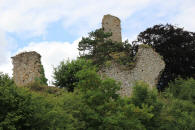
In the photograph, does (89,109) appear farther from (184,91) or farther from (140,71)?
(184,91)

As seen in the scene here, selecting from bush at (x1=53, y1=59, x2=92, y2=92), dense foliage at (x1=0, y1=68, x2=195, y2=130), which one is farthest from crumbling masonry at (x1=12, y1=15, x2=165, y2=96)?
dense foliage at (x1=0, y1=68, x2=195, y2=130)

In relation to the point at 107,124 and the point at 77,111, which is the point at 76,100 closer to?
the point at 77,111

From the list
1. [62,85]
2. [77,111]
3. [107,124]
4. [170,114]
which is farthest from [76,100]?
[62,85]

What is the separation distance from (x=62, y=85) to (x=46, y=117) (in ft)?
36.4

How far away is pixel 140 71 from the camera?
2377 cm

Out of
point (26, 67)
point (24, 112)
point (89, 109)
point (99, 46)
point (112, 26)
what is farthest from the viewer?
point (112, 26)

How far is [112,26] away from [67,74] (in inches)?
450

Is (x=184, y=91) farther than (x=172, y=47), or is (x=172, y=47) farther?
(x=172, y=47)

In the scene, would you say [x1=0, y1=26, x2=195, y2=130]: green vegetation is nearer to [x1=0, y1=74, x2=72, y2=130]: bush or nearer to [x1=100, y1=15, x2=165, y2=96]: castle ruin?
[x1=0, y1=74, x2=72, y2=130]: bush

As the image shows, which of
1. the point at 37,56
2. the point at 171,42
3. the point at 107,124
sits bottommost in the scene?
the point at 107,124

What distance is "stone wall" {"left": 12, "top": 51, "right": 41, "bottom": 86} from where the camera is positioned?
23.3 m

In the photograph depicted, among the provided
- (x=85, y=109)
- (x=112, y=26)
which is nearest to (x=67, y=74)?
(x=85, y=109)

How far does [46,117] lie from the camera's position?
12594 millimetres

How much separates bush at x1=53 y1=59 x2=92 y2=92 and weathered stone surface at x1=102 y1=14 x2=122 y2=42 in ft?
32.1
